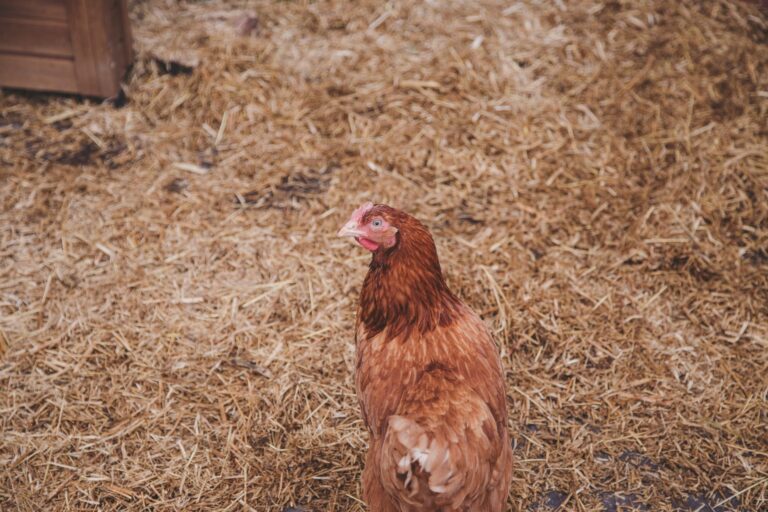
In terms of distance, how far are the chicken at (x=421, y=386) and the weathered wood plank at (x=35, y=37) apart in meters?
3.25

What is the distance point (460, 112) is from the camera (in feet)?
13.7

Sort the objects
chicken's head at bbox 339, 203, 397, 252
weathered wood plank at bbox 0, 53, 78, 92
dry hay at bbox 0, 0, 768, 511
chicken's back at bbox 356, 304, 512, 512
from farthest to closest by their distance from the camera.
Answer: weathered wood plank at bbox 0, 53, 78, 92 < dry hay at bbox 0, 0, 768, 511 < chicken's head at bbox 339, 203, 397, 252 < chicken's back at bbox 356, 304, 512, 512

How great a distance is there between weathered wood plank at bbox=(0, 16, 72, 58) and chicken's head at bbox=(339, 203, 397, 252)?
3.23m

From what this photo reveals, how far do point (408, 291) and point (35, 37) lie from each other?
3625mm

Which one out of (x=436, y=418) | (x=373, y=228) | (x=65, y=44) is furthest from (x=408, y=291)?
(x=65, y=44)

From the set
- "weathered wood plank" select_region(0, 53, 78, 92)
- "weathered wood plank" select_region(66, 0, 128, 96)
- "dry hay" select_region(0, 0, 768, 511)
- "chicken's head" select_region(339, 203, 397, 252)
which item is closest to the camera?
"chicken's head" select_region(339, 203, 397, 252)

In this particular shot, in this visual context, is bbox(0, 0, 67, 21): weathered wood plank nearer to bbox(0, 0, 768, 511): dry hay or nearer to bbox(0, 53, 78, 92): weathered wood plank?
bbox(0, 53, 78, 92): weathered wood plank

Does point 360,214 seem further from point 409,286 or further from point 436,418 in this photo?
point 436,418

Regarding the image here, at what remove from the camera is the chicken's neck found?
7.16 feet

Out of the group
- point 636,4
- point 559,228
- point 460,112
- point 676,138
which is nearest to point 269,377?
point 559,228

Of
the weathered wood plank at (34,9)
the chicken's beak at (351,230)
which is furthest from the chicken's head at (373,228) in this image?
the weathered wood plank at (34,9)

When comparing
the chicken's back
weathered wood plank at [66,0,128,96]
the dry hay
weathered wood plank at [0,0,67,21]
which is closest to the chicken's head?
the chicken's back

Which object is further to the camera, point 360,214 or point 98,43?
point 98,43

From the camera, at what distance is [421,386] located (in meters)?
1.98
